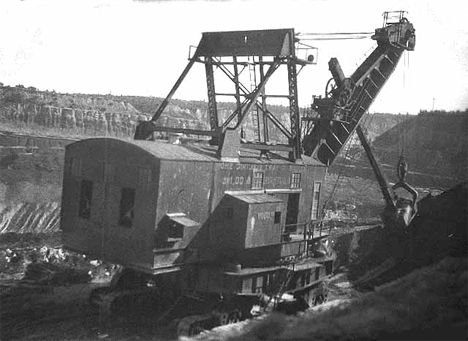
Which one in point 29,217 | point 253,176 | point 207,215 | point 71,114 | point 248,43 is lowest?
point 29,217

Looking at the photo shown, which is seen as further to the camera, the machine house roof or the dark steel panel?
the dark steel panel

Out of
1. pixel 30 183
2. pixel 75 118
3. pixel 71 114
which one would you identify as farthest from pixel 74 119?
pixel 30 183

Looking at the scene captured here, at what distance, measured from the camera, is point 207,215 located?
33.9ft

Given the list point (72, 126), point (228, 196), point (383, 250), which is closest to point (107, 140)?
point (228, 196)

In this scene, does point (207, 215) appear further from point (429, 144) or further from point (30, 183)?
point (429, 144)

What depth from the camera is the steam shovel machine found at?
9.65m

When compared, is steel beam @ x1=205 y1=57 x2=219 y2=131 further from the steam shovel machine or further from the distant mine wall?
the distant mine wall

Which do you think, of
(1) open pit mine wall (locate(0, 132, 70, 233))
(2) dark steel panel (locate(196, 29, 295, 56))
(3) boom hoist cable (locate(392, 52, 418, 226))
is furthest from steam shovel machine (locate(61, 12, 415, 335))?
(1) open pit mine wall (locate(0, 132, 70, 233))

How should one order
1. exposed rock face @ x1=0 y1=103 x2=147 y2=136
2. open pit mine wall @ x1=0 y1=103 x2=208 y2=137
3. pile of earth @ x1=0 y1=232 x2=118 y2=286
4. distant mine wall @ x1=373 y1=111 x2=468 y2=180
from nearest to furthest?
pile of earth @ x1=0 y1=232 x2=118 y2=286, distant mine wall @ x1=373 y1=111 x2=468 y2=180, open pit mine wall @ x1=0 y1=103 x2=208 y2=137, exposed rock face @ x1=0 y1=103 x2=147 y2=136

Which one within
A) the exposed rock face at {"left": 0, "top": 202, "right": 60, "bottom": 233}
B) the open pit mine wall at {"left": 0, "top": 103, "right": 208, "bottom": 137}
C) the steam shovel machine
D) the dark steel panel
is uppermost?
the dark steel panel

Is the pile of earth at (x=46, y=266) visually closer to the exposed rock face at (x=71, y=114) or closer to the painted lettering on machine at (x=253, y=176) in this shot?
the painted lettering on machine at (x=253, y=176)

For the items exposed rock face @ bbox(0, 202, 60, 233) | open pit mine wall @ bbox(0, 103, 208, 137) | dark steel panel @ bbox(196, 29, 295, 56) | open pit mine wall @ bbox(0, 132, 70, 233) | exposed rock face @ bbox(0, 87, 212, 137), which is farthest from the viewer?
exposed rock face @ bbox(0, 87, 212, 137)

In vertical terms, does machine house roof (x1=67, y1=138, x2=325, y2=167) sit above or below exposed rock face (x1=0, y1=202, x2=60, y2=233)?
above

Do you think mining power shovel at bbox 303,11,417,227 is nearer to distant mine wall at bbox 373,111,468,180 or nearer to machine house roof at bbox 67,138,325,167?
machine house roof at bbox 67,138,325,167
